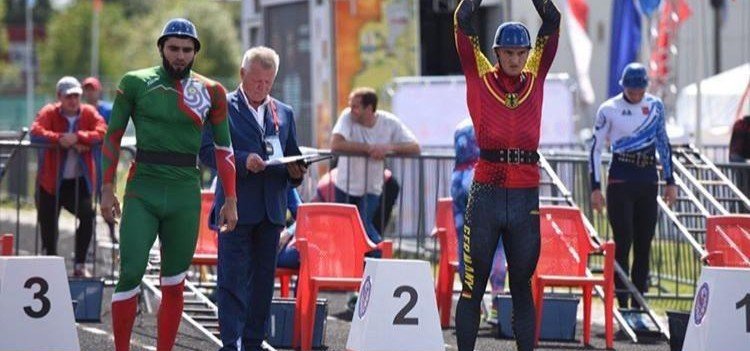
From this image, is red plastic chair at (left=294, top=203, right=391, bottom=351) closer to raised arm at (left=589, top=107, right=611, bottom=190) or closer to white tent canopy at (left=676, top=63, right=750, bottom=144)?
raised arm at (left=589, top=107, right=611, bottom=190)

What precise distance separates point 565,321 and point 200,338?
264 centimetres

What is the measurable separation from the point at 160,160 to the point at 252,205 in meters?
1.10

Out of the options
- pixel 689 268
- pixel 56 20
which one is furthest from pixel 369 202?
pixel 56 20

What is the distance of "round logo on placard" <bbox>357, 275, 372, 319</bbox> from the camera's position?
11.1m

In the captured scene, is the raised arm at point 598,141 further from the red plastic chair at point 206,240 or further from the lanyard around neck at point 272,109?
the lanyard around neck at point 272,109

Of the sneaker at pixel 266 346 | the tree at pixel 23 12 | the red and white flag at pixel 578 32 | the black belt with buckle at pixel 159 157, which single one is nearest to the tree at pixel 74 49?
the tree at pixel 23 12

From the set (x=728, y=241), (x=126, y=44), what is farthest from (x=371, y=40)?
(x=126, y=44)

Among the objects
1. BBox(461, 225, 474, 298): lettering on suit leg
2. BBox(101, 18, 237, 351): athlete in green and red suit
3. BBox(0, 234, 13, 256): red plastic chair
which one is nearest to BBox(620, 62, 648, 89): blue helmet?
BBox(461, 225, 474, 298): lettering on suit leg

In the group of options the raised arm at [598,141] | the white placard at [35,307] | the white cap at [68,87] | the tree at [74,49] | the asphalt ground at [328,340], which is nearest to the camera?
the white placard at [35,307]

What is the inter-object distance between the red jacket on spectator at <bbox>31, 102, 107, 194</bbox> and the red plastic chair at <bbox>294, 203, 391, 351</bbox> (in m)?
3.11

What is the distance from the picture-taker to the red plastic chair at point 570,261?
47.3 feet

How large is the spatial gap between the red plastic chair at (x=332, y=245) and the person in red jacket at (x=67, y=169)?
3133 mm

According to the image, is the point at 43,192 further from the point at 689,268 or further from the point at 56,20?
the point at 56,20

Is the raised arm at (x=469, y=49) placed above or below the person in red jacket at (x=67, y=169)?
above
